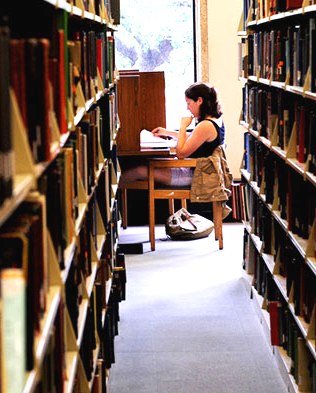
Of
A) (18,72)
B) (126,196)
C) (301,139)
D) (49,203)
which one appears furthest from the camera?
→ (126,196)

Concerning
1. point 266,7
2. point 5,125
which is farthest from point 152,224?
point 5,125

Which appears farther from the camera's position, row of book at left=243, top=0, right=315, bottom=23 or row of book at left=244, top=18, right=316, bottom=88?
row of book at left=243, top=0, right=315, bottom=23

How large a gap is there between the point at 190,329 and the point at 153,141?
256cm

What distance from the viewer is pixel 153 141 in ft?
24.1

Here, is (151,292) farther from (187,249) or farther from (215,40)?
(215,40)

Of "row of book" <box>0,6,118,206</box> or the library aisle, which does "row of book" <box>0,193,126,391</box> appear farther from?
the library aisle

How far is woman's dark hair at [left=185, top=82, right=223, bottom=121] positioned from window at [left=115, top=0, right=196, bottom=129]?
1504 millimetres

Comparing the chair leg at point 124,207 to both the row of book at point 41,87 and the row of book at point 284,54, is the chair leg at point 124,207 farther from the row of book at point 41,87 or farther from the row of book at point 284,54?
the row of book at point 41,87

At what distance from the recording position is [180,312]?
542cm

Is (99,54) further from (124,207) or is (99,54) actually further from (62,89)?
(124,207)

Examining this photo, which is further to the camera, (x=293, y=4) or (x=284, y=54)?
(x=284, y=54)

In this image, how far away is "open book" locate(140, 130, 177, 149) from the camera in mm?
7059

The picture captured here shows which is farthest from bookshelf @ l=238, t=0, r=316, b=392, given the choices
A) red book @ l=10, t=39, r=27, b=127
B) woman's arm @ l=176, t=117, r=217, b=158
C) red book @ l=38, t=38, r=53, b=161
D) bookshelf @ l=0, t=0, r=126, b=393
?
red book @ l=10, t=39, r=27, b=127

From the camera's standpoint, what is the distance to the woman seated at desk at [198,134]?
22.1ft
